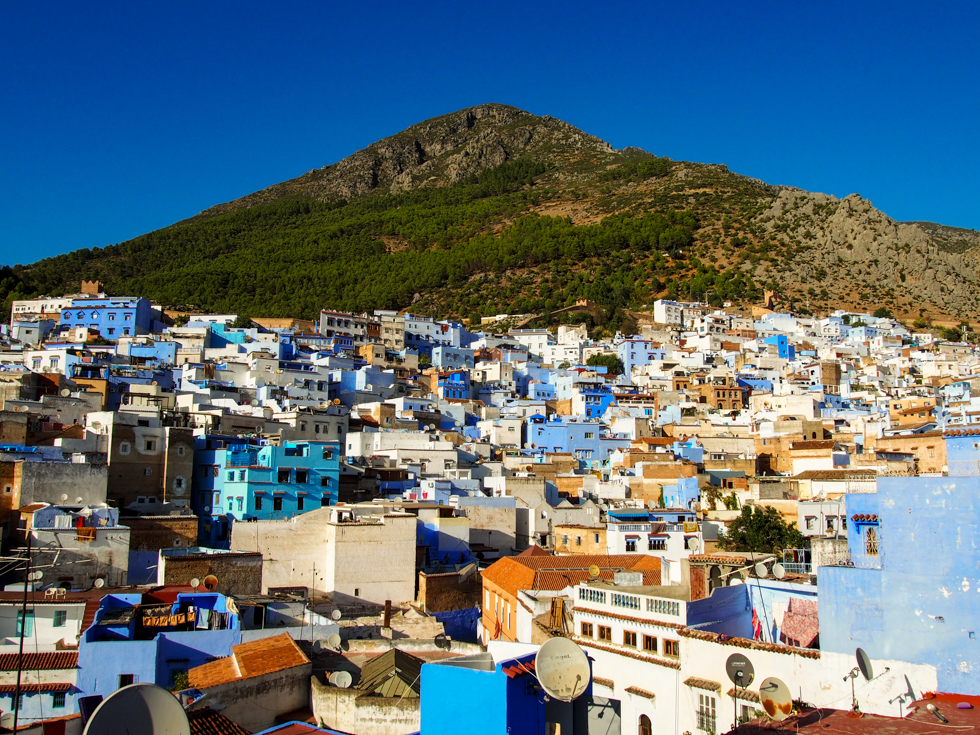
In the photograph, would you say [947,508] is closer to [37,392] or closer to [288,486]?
[288,486]

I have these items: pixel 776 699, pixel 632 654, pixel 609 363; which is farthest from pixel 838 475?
pixel 609 363

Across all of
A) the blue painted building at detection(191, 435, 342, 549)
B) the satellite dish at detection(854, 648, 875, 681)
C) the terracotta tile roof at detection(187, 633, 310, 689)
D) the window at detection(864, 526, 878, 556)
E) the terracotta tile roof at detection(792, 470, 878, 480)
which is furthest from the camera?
the blue painted building at detection(191, 435, 342, 549)

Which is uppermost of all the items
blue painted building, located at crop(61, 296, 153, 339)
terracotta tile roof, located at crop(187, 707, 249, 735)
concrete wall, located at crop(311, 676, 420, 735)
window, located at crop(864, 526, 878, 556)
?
blue painted building, located at crop(61, 296, 153, 339)

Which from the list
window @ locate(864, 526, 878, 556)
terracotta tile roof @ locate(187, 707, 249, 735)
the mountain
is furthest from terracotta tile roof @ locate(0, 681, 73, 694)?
the mountain

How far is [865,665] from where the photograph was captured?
434 inches

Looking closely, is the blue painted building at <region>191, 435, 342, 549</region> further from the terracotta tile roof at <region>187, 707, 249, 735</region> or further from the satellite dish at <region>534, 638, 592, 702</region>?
the satellite dish at <region>534, 638, 592, 702</region>

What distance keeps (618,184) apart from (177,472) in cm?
11516

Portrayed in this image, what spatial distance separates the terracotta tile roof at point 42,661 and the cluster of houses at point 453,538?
2.5 inches

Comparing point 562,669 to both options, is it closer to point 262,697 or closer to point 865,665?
point 865,665

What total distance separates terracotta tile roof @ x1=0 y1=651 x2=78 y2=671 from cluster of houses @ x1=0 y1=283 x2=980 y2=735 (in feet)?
0.21

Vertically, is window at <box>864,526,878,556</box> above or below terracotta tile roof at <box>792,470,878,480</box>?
below

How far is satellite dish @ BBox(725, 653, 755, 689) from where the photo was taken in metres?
11.6

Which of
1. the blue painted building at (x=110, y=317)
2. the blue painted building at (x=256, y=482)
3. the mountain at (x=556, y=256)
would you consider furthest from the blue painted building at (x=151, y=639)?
the mountain at (x=556, y=256)

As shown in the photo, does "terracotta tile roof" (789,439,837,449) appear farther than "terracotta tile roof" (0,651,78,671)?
Yes
